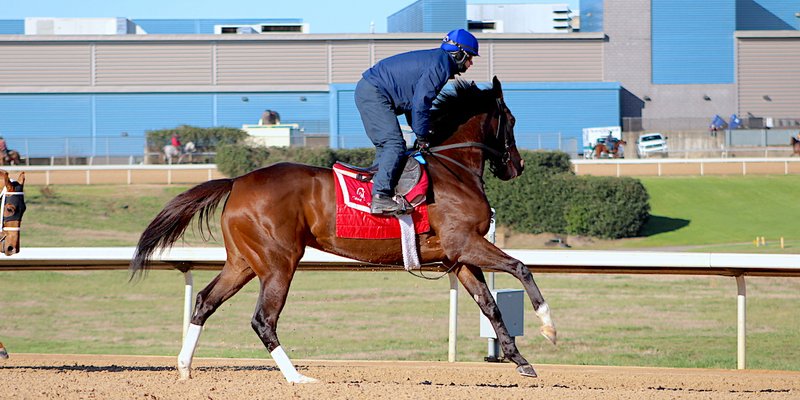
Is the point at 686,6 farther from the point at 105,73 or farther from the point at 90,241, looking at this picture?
the point at 90,241

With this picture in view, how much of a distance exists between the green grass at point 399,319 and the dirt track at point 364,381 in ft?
7.95

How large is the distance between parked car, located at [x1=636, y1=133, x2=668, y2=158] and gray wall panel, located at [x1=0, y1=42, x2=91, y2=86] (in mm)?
24814

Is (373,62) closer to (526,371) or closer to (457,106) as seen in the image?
(457,106)

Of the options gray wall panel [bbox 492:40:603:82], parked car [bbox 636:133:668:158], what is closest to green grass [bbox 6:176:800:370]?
parked car [bbox 636:133:668:158]

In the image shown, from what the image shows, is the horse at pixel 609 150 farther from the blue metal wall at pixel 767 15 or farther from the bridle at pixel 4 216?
the bridle at pixel 4 216

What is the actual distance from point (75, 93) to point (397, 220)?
146 feet

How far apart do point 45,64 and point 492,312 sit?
45.9m

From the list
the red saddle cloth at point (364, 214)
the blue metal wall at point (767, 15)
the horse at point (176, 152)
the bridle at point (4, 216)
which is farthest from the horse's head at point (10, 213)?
the blue metal wall at point (767, 15)

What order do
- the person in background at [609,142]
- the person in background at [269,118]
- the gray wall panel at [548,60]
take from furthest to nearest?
the gray wall panel at [548,60]
the person in background at [269,118]
the person in background at [609,142]

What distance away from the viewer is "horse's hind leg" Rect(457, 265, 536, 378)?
6766 millimetres

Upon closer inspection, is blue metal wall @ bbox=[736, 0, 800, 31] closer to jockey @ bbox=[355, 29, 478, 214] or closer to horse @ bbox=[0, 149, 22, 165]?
horse @ bbox=[0, 149, 22, 165]

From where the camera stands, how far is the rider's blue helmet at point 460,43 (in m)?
6.92

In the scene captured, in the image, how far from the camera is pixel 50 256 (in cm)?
861

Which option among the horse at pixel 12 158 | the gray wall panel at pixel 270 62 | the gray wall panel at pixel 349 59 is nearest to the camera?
the horse at pixel 12 158
